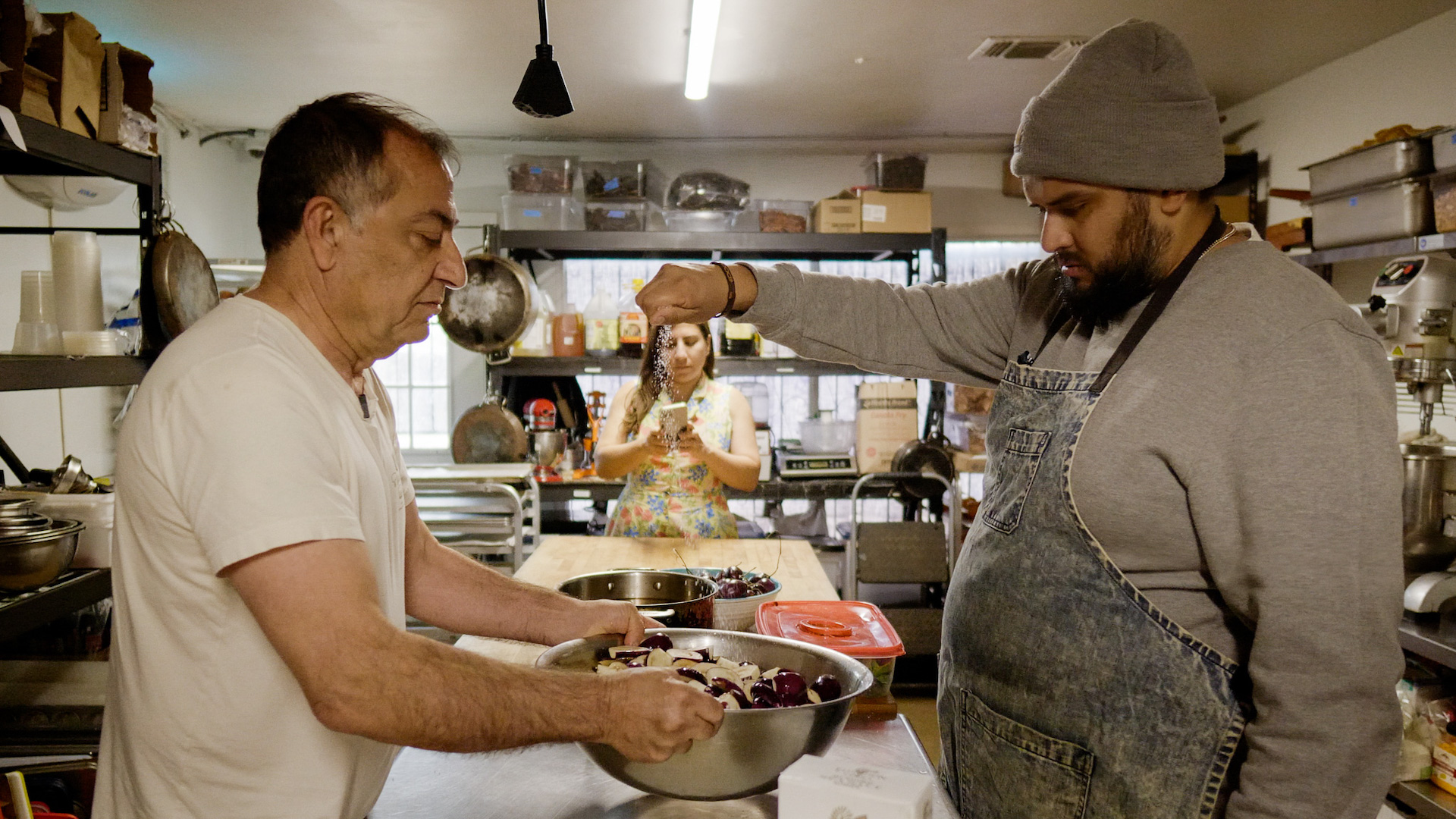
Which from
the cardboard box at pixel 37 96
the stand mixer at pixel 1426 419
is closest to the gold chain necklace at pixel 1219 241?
the stand mixer at pixel 1426 419

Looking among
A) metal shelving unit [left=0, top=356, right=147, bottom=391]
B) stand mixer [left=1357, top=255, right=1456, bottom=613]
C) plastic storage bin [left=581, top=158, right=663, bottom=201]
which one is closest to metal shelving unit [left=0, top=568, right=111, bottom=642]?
metal shelving unit [left=0, top=356, right=147, bottom=391]

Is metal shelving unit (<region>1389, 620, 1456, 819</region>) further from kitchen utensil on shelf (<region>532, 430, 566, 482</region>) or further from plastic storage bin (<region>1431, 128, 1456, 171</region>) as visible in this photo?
kitchen utensil on shelf (<region>532, 430, 566, 482</region>)

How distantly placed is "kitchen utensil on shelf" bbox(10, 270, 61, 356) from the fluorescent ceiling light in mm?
2306

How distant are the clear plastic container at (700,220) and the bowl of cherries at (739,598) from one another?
3486 millimetres

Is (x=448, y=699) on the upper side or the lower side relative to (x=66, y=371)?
lower

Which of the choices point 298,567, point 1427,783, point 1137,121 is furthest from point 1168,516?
point 1427,783

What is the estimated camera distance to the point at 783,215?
516 cm

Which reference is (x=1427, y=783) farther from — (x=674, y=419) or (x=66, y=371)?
(x=66, y=371)

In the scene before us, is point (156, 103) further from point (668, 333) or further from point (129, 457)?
point (129, 457)

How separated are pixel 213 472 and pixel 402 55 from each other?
3.70 m

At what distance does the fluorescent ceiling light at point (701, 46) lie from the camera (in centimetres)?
334

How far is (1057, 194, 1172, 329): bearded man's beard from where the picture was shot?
1.31 meters

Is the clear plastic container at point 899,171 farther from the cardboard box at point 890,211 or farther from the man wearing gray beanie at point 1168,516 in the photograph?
the man wearing gray beanie at point 1168,516

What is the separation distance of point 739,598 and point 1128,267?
0.98m
